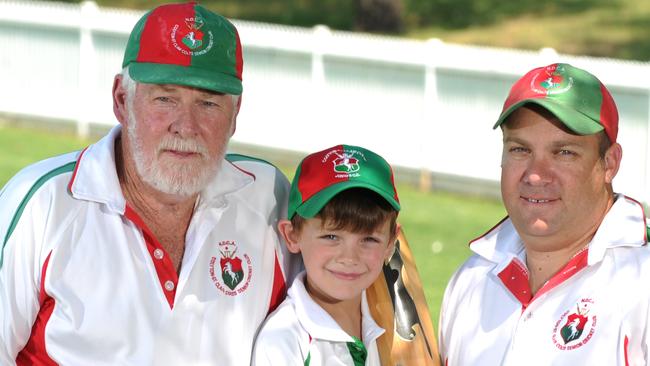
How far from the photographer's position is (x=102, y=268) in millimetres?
4434

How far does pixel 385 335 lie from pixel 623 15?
20604 millimetres

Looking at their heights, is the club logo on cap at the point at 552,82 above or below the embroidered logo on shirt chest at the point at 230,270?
above

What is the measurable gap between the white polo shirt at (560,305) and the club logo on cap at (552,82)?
1.51ft

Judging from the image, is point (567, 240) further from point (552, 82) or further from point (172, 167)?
point (172, 167)

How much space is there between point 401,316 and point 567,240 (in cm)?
70

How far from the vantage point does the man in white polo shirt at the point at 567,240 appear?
13.9ft

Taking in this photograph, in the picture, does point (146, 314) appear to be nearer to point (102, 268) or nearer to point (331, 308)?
point (102, 268)

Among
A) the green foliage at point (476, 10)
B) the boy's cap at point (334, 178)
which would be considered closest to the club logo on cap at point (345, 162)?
the boy's cap at point (334, 178)

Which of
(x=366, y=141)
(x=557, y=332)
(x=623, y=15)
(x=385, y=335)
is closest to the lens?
(x=557, y=332)

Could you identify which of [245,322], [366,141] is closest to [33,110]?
[366,141]

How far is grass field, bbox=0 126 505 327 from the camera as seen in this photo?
9856 millimetres

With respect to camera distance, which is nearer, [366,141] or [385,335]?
[385,335]

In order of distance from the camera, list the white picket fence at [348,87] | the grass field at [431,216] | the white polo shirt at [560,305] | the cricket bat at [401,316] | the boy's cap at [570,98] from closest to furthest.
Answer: the white polo shirt at [560,305]
the boy's cap at [570,98]
the cricket bat at [401,316]
the grass field at [431,216]
the white picket fence at [348,87]

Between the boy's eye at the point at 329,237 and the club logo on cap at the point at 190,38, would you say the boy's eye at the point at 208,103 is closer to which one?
the club logo on cap at the point at 190,38
